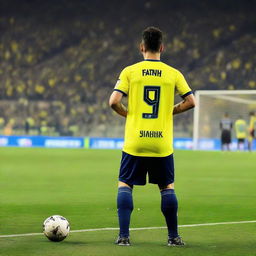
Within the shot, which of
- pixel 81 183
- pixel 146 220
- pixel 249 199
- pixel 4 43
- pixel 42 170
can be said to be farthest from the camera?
pixel 4 43

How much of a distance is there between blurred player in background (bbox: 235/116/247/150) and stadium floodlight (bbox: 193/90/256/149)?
71 cm

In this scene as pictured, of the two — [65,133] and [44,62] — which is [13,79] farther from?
[65,133]

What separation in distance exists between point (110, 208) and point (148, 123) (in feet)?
13.7

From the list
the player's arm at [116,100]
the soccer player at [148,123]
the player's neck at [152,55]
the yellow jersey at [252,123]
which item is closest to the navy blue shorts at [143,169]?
the soccer player at [148,123]

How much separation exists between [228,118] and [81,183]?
21467 mm

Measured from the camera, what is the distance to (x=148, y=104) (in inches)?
252

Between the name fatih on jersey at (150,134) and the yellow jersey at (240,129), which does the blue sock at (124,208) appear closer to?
the name fatih on jersey at (150,134)

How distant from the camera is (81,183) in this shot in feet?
49.8

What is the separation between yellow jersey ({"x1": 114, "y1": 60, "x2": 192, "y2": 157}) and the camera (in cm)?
638

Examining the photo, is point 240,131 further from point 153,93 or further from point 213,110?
point 153,93

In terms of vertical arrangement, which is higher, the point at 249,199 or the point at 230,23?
the point at 230,23

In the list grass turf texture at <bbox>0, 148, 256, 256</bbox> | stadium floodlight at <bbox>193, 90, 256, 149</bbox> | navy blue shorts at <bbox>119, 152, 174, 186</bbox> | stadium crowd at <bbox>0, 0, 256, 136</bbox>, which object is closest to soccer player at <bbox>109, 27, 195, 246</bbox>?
navy blue shorts at <bbox>119, 152, 174, 186</bbox>

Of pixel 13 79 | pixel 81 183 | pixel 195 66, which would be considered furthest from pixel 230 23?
pixel 81 183

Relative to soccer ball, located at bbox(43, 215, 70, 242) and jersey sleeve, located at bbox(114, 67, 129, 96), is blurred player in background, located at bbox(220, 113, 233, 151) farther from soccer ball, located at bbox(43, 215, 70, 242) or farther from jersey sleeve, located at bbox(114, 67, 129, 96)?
jersey sleeve, located at bbox(114, 67, 129, 96)
